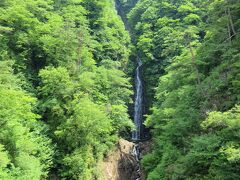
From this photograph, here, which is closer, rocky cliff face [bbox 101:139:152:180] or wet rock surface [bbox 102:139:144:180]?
rocky cliff face [bbox 101:139:152:180]

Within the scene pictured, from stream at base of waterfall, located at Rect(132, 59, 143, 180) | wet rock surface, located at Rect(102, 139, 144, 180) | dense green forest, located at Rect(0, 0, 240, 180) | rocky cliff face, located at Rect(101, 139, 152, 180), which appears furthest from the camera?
stream at base of waterfall, located at Rect(132, 59, 143, 180)

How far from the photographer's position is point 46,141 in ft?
65.6

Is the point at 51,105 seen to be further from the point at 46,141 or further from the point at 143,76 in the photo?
the point at 143,76

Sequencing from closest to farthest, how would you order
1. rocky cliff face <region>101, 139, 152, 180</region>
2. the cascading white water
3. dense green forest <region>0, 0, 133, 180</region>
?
1. dense green forest <region>0, 0, 133, 180</region>
2. rocky cliff face <region>101, 139, 152, 180</region>
3. the cascading white water

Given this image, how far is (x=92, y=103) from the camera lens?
2259 cm

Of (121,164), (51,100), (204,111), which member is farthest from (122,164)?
(204,111)

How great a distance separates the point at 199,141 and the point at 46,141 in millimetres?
11327

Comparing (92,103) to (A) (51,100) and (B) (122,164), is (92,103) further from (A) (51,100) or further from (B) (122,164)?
(B) (122,164)

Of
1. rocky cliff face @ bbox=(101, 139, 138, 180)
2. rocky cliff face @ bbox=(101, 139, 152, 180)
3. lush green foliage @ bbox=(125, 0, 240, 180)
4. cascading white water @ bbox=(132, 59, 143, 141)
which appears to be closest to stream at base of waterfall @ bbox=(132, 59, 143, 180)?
cascading white water @ bbox=(132, 59, 143, 141)

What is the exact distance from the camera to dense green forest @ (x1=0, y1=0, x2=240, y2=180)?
15.3m

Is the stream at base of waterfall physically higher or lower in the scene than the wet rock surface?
higher

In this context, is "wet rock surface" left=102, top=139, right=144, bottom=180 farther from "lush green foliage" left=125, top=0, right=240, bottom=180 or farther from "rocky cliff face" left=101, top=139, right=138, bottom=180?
"lush green foliage" left=125, top=0, right=240, bottom=180

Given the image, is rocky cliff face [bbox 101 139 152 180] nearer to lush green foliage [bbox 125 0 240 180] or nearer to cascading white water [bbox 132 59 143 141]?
lush green foliage [bbox 125 0 240 180]

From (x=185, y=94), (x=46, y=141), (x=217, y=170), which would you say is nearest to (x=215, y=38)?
(x=185, y=94)
